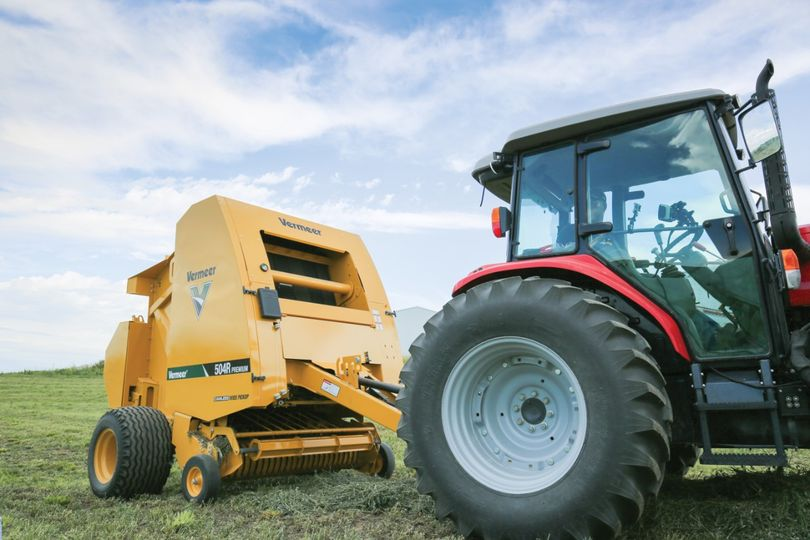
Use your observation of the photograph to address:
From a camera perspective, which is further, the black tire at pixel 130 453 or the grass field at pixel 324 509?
the black tire at pixel 130 453

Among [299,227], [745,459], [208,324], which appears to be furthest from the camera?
[299,227]

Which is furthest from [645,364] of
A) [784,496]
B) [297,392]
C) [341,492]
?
[297,392]

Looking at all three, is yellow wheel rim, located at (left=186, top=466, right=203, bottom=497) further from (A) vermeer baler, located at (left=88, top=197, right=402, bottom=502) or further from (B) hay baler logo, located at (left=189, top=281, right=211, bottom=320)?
(B) hay baler logo, located at (left=189, top=281, right=211, bottom=320)

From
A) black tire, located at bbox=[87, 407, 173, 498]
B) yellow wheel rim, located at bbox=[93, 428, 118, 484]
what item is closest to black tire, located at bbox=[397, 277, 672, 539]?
black tire, located at bbox=[87, 407, 173, 498]

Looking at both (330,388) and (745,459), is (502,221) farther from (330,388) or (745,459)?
(330,388)

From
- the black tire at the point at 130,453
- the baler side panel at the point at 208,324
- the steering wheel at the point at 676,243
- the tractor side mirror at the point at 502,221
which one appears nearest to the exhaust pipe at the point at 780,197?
the steering wheel at the point at 676,243

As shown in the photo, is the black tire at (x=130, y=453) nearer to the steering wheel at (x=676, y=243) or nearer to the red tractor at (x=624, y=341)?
the red tractor at (x=624, y=341)

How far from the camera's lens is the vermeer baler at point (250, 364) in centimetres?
566

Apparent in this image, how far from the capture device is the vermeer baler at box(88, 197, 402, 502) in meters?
5.66

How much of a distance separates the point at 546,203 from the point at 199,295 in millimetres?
3600

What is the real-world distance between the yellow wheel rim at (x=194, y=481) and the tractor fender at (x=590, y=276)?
295 centimetres

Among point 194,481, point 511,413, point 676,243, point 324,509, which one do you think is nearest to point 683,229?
point 676,243

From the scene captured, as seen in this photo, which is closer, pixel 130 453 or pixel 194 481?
pixel 194 481

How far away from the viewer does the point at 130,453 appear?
579cm
